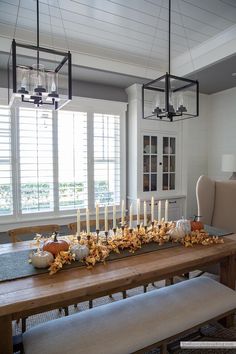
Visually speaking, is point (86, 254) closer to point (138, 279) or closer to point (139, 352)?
point (138, 279)

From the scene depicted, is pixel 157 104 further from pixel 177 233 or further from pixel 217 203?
pixel 217 203

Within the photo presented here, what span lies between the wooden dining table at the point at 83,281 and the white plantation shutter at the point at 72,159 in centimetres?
177

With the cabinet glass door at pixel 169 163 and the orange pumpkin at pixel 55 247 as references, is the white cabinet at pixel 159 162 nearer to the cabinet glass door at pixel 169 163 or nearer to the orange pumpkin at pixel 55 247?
the cabinet glass door at pixel 169 163

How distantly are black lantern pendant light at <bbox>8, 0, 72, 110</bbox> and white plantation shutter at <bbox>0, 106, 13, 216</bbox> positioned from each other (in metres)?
1.69

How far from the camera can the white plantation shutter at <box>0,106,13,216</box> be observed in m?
3.21

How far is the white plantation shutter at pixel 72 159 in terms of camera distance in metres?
3.58

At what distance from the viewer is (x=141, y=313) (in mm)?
1519

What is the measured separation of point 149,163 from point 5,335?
3.17 metres

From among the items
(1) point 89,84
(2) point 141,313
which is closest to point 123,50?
(1) point 89,84

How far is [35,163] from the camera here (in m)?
3.40

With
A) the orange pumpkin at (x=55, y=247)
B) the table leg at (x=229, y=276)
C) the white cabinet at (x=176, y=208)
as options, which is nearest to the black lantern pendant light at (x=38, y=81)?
the orange pumpkin at (x=55, y=247)

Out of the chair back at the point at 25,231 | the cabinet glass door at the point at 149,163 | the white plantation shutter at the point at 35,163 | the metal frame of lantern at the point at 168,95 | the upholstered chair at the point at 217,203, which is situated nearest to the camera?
the metal frame of lantern at the point at 168,95

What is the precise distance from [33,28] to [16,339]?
9.17 ft

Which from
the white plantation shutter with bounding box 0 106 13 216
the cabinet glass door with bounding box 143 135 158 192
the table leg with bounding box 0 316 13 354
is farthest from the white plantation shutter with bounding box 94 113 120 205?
the table leg with bounding box 0 316 13 354
